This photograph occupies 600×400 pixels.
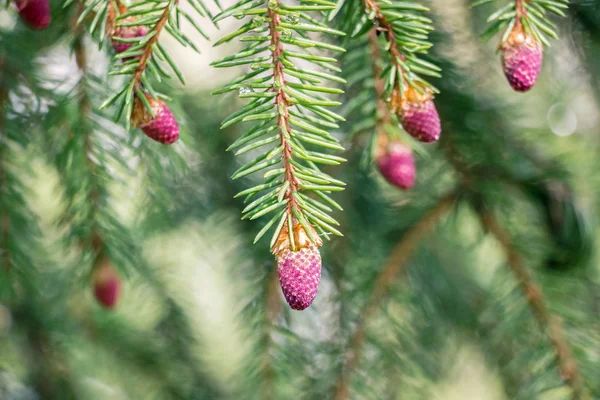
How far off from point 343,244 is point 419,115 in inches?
18.6

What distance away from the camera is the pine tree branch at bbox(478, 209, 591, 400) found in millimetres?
669

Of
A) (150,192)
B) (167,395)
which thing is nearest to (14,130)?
(150,192)

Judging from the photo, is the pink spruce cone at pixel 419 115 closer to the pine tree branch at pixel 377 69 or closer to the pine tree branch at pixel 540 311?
the pine tree branch at pixel 377 69

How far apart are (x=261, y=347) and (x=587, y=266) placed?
1.44 feet

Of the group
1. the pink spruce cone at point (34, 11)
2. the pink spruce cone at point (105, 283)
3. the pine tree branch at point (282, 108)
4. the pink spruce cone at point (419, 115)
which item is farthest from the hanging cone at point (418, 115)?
the pink spruce cone at point (105, 283)

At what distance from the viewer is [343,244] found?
0.87 metres

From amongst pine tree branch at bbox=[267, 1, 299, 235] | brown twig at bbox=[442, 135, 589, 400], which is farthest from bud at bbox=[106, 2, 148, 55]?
brown twig at bbox=[442, 135, 589, 400]

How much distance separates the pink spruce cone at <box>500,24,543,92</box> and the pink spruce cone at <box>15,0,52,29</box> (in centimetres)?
35

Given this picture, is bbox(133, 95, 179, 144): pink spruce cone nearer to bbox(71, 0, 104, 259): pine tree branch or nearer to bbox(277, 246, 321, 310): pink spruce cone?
bbox(277, 246, 321, 310): pink spruce cone

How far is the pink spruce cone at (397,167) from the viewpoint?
51 cm

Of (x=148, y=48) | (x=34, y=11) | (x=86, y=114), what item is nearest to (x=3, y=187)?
(x=86, y=114)

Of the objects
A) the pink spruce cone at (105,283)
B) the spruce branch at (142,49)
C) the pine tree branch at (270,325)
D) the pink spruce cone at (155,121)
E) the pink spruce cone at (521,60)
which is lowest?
the pine tree branch at (270,325)

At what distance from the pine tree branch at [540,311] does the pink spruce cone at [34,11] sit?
1.83ft

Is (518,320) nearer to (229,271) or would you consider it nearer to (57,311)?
(229,271)
